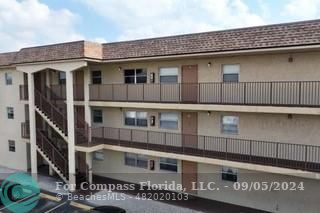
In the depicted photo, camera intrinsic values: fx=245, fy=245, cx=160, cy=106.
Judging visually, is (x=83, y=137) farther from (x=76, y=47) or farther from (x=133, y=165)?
(x=76, y=47)

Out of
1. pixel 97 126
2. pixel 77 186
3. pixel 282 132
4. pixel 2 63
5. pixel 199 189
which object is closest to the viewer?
pixel 282 132

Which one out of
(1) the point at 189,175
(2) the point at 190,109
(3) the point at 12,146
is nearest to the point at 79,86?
(3) the point at 12,146

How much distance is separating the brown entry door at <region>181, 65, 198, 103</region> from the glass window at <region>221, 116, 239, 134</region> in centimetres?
177

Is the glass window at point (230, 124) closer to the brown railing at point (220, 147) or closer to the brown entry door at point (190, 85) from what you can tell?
the brown railing at point (220, 147)

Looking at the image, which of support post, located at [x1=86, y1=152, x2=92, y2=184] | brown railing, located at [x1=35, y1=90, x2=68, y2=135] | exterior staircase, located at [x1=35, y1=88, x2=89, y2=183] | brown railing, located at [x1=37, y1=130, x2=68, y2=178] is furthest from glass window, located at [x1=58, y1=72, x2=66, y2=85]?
support post, located at [x1=86, y1=152, x2=92, y2=184]

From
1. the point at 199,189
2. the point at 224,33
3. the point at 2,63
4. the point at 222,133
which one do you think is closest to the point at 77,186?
the point at 199,189

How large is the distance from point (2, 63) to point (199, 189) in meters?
15.9

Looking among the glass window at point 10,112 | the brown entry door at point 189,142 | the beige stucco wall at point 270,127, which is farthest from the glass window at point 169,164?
the glass window at point 10,112

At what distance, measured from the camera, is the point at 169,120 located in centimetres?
1359

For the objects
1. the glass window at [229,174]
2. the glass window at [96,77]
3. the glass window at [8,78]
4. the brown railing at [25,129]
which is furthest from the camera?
the glass window at [8,78]

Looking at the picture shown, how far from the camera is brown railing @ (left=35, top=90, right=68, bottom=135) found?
14562mm

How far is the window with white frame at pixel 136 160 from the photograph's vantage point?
48.1 feet

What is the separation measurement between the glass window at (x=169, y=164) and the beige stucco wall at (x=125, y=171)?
7.5 inches

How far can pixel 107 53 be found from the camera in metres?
14.0
